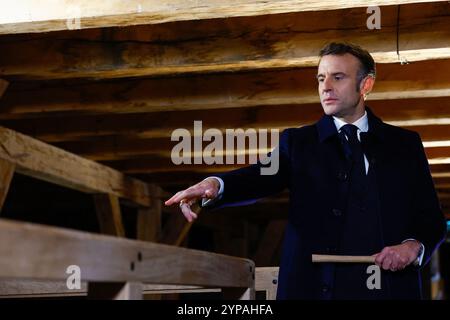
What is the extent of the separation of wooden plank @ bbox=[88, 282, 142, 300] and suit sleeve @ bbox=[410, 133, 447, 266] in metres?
1.21

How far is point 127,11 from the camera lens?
3414 mm

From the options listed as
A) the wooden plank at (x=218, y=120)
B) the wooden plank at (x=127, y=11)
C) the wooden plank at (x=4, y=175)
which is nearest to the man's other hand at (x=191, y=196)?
the wooden plank at (x=127, y=11)

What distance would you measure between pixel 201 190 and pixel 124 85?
2966 millimetres

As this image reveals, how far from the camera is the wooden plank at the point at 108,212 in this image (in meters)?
7.30

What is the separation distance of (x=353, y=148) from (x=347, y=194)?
6.8 inches

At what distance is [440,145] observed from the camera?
621 centimetres

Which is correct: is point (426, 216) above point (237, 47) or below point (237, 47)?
below

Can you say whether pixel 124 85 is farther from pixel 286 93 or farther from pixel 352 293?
pixel 352 293

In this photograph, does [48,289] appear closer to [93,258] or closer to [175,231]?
[93,258]

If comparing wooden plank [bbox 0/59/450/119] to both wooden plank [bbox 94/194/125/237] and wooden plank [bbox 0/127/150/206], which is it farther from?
wooden plank [bbox 94/194/125/237]

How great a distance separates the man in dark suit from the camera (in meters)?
2.42

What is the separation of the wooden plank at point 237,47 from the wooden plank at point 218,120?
4.42 feet

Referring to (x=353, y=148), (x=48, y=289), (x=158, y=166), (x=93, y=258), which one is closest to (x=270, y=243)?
(x=158, y=166)

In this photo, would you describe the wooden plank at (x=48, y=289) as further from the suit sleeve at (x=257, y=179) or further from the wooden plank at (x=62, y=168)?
the wooden plank at (x=62, y=168)
